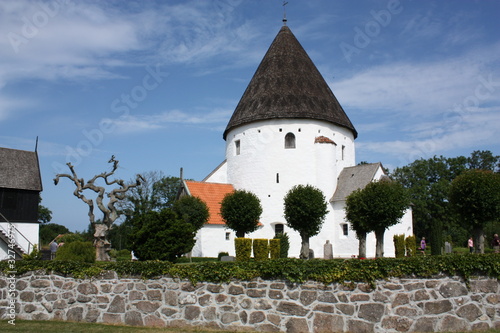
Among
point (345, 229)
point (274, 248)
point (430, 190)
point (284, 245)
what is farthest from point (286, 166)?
point (430, 190)

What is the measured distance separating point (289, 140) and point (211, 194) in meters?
6.99

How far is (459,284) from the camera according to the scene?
8453 millimetres

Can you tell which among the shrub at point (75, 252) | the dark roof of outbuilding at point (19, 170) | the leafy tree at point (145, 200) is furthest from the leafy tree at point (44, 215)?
the shrub at point (75, 252)

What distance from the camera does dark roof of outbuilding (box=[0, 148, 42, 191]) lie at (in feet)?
90.9

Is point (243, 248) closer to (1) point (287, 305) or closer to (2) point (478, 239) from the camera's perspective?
(2) point (478, 239)

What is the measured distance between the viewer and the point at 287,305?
27.8ft

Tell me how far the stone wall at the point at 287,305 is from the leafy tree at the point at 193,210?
694 inches

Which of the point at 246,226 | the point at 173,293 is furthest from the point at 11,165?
the point at 173,293

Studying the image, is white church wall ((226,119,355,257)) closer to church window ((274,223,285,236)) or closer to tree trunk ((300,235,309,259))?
church window ((274,223,285,236))

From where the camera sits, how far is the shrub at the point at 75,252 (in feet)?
→ 41.6

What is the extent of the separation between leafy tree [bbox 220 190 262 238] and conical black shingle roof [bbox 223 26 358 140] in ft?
25.9

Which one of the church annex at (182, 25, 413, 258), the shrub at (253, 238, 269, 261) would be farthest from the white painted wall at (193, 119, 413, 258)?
the shrub at (253, 238, 269, 261)

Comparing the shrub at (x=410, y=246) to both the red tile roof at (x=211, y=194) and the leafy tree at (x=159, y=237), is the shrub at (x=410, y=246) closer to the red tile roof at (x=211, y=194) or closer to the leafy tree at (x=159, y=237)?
the red tile roof at (x=211, y=194)

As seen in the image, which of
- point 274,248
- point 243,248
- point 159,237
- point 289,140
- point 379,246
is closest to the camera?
point 159,237
